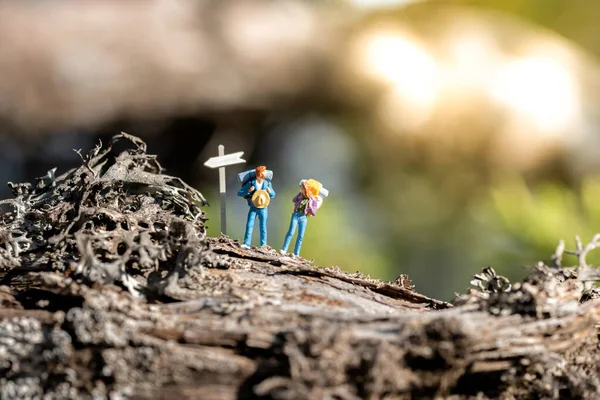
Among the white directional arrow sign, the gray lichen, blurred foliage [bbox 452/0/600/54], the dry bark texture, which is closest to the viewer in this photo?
the dry bark texture

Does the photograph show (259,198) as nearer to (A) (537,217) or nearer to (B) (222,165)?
(B) (222,165)

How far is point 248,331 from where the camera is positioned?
1.36 m

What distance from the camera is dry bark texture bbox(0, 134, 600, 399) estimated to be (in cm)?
128

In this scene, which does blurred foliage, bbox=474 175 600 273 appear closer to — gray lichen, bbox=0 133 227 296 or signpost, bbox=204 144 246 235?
signpost, bbox=204 144 246 235

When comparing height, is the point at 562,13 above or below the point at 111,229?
above

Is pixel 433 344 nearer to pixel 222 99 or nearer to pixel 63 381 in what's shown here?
pixel 63 381

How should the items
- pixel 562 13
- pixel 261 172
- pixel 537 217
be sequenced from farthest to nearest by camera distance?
pixel 562 13, pixel 537 217, pixel 261 172

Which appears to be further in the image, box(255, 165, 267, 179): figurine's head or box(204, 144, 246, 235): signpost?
box(204, 144, 246, 235): signpost

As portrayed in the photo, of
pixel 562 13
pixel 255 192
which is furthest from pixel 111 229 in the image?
pixel 562 13

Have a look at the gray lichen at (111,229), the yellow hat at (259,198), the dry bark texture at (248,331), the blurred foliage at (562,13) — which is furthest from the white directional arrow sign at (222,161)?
the blurred foliage at (562,13)

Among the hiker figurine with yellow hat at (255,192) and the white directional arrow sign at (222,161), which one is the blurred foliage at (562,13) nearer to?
the white directional arrow sign at (222,161)

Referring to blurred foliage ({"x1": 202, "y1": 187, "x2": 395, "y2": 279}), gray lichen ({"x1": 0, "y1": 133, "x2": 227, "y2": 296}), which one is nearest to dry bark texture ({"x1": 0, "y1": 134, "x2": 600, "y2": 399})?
gray lichen ({"x1": 0, "y1": 133, "x2": 227, "y2": 296})

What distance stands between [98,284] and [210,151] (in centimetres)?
A: 232

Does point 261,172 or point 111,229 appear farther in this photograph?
point 261,172
